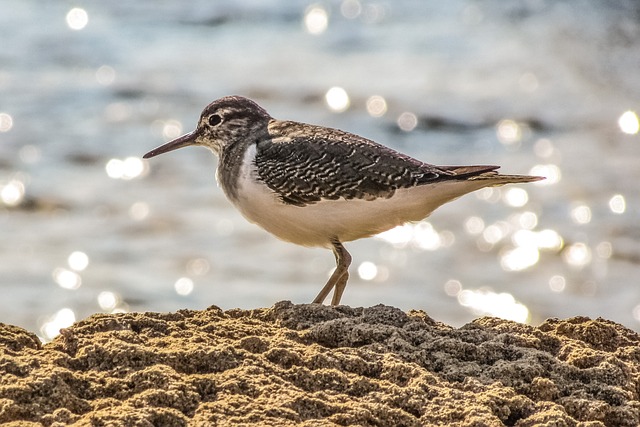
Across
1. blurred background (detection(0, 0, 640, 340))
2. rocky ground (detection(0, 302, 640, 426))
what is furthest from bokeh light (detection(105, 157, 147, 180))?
rocky ground (detection(0, 302, 640, 426))

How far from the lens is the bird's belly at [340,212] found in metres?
7.73

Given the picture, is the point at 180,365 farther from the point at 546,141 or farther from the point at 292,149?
the point at 546,141

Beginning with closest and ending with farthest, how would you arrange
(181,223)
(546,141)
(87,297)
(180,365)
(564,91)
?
(180,365)
(87,297)
(181,223)
(546,141)
(564,91)

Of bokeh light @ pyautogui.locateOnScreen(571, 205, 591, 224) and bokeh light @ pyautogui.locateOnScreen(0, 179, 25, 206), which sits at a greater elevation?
bokeh light @ pyautogui.locateOnScreen(0, 179, 25, 206)

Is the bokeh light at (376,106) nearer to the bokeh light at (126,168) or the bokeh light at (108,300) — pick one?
the bokeh light at (126,168)

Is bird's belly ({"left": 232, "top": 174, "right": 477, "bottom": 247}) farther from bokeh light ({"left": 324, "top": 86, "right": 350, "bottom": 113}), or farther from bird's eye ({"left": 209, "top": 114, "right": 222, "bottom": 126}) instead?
bokeh light ({"left": 324, "top": 86, "right": 350, "bottom": 113})

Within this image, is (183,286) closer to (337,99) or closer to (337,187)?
(337,99)

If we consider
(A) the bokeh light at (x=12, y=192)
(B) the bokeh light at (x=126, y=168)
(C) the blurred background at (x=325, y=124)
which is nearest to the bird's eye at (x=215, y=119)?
(C) the blurred background at (x=325, y=124)

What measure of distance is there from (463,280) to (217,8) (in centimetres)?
1017

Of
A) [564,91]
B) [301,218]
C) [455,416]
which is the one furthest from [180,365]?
[564,91]

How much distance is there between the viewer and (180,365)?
577 centimetres

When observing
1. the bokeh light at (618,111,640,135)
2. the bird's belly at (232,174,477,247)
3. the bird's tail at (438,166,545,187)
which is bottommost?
the bird's belly at (232,174,477,247)

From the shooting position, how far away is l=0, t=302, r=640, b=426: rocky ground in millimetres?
5352

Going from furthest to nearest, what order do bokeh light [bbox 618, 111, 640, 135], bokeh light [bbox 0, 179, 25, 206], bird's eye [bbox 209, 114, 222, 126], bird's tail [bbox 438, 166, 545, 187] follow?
bokeh light [bbox 618, 111, 640, 135] → bokeh light [bbox 0, 179, 25, 206] → bird's eye [bbox 209, 114, 222, 126] → bird's tail [bbox 438, 166, 545, 187]
